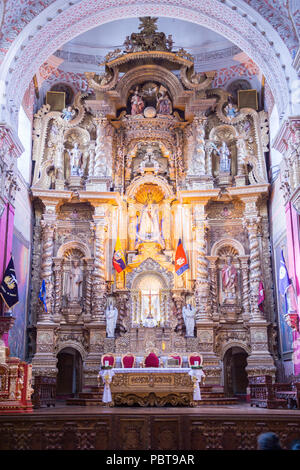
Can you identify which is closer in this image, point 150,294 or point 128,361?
point 128,361

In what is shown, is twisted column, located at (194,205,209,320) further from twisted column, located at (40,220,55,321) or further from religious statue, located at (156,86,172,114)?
twisted column, located at (40,220,55,321)

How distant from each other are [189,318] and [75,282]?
15.1 feet

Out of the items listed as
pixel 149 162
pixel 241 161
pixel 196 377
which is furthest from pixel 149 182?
pixel 196 377

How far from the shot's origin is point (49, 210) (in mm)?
19203

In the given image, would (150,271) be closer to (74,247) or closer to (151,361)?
(74,247)

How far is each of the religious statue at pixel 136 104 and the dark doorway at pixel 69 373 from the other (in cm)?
977

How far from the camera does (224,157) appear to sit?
1988 cm

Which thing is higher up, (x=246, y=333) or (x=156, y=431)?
(x=246, y=333)

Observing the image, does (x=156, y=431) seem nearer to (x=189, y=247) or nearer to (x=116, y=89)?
(x=189, y=247)

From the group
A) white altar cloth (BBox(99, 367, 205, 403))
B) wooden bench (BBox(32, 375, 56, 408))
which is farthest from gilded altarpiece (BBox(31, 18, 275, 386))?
white altar cloth (BBox(99, 367, 205, 403))

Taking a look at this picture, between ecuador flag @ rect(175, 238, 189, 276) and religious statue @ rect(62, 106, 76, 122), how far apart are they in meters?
7.17

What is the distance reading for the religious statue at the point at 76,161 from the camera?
1981 centimetres

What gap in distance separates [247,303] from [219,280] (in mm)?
1399
